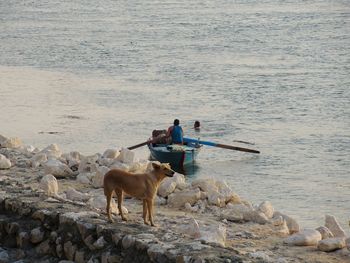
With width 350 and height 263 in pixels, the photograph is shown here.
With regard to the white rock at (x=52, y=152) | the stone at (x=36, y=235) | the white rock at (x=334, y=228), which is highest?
the stone at (x=36, y=235)

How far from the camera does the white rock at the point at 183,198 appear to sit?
16359mm

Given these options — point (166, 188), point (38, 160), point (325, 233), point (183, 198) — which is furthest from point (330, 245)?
point (38, 160)

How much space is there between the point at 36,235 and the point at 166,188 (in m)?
6.94

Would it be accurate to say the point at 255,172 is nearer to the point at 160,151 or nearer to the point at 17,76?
the point at 160,151

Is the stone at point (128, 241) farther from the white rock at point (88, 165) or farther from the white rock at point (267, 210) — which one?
the white rock at point (88, 165)

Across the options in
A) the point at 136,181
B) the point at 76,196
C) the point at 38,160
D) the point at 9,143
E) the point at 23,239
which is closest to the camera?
the point at 23,239

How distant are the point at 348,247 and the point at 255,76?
27.8 metres

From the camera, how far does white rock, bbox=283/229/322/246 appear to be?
1370cm

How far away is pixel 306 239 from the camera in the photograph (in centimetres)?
1370

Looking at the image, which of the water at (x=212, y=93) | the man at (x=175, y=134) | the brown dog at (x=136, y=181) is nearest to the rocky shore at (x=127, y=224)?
the brown dog at (x=136, y=181)

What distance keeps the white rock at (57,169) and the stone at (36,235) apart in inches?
325

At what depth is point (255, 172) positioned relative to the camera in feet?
84.5

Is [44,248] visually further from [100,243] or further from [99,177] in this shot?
[99,177]

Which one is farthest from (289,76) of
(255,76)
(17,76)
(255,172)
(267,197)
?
(267,197)
